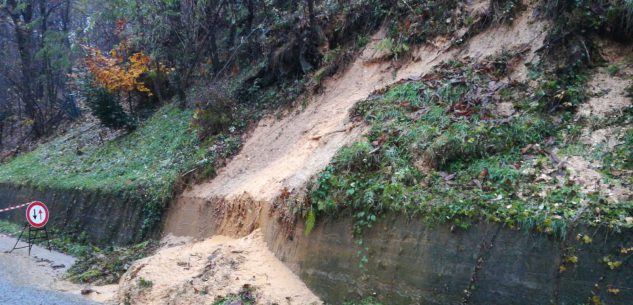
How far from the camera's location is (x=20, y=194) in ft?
65.5

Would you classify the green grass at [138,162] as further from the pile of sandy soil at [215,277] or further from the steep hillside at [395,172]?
the pile of sandy soil at [215,277]

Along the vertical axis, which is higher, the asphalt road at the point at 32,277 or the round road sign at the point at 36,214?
the round road sign at the point at 36,214

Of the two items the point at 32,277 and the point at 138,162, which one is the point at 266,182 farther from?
the point at 138,162

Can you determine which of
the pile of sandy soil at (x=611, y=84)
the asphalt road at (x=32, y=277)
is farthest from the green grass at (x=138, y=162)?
the pile of sandy soil at (x=611, y=84)

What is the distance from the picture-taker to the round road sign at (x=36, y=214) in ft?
45.5

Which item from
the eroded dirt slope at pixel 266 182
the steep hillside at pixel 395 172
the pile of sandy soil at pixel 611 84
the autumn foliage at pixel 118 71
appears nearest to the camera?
the steep hillside at pixel 395 172

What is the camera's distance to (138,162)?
16.7m

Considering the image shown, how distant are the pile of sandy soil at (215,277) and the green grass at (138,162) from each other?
3.47 m

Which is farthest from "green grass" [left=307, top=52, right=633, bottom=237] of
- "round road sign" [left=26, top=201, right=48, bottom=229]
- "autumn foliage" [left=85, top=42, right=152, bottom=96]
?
"autumn foliage" [left=85, top=42, right=152, bottom=96]

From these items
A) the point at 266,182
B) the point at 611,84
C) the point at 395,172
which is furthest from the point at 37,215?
the point at 611,84

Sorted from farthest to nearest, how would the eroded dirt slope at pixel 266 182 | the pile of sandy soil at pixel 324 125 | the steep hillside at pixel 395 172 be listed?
the pile of sandy soil at pixel 324 125
the eroded dirt slope at pixel 266 182
the steep hillside at pixel 395 172

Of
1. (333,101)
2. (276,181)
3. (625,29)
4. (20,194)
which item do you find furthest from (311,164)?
(20,194)

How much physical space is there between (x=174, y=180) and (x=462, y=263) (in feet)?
28.6

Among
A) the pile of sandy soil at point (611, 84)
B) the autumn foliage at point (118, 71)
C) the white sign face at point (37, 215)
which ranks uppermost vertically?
the autumn foliage at point (118, 71)
